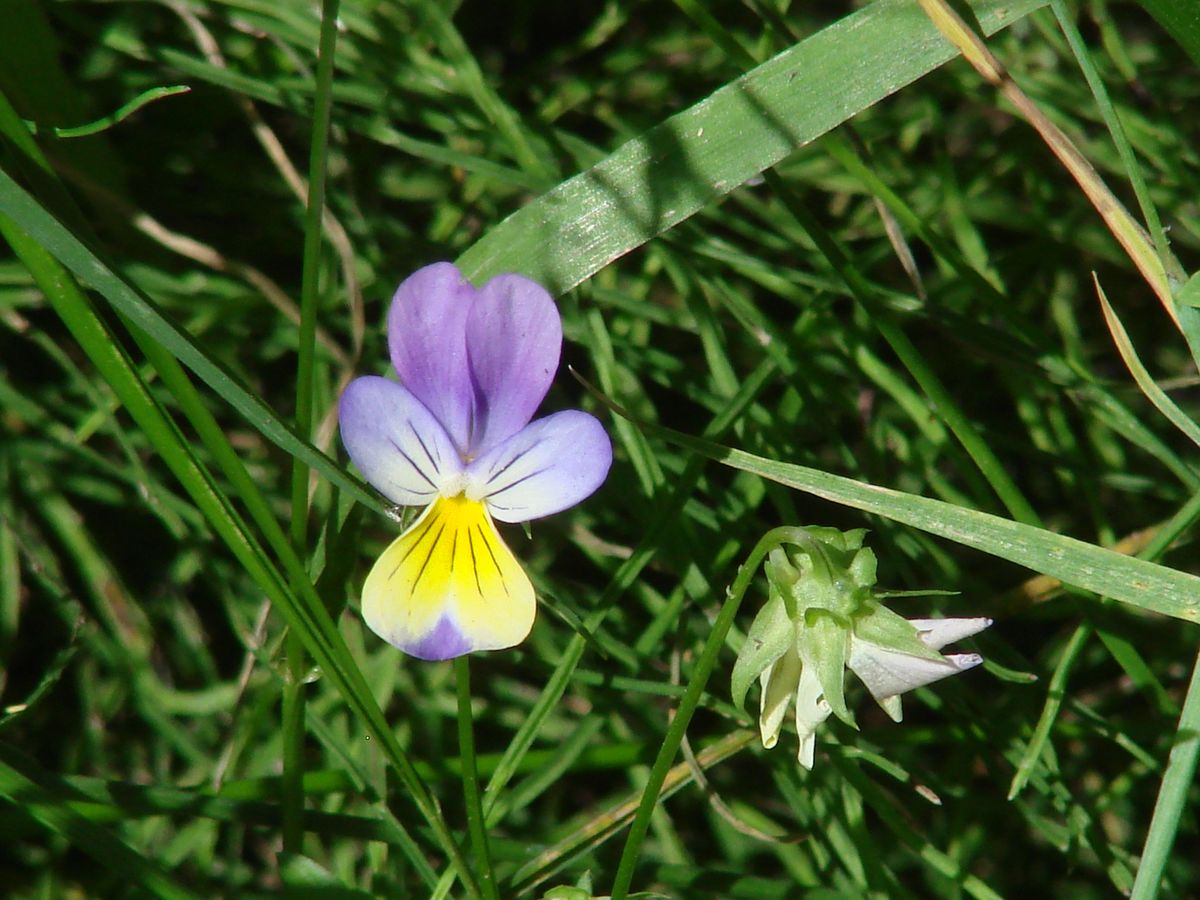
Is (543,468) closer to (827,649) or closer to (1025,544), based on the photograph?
(827,649)

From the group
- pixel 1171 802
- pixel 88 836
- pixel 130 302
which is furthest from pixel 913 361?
pixel 88 836

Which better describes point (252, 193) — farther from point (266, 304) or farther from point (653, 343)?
point (653, 343)

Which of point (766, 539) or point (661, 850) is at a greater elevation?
point (766, 539)

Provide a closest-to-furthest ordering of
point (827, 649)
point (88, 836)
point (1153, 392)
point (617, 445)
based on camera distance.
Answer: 1. point (827, 649)
2. point (1153, 392)
3. point (88, 836)
4. point (617, 445)

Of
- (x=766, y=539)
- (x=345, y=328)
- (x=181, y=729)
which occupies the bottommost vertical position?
(x=766, y=539)

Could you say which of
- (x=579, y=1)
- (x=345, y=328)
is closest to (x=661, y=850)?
(x=345, y=328)

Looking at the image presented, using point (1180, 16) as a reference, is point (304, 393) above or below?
above
